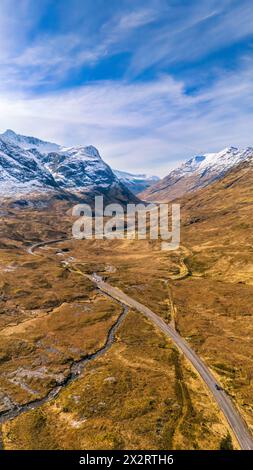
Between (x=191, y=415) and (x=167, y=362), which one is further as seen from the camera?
(x=167, y=362)

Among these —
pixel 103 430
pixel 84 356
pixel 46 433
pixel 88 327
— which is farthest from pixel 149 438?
pixel 88 327

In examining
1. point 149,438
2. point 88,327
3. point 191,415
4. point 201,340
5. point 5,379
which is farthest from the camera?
point 88,327

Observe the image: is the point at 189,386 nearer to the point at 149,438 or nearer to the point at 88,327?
the point at 149,438

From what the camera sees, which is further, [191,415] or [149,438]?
[191,415]

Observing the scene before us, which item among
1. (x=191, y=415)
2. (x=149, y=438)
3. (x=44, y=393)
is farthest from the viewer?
(x=44, y=393)

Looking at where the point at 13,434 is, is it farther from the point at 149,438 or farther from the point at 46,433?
the point at 149,438
